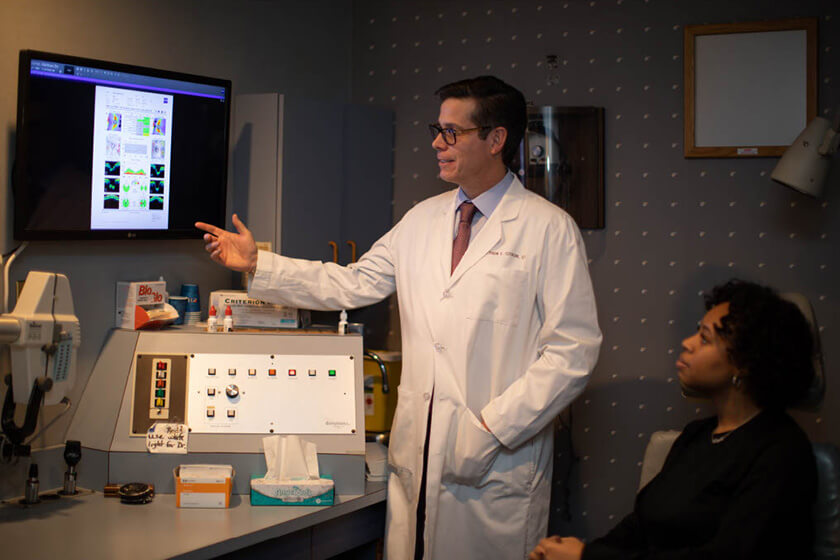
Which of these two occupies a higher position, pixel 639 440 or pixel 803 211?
pixel 803 211

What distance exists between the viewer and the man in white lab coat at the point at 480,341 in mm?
2328

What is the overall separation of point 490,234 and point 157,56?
1202 mm

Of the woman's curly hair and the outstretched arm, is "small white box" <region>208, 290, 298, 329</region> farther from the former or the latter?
the woman's curly hair

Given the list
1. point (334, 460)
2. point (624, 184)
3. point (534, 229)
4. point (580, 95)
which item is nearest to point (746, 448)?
point (534, 229)

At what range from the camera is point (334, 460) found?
2.34 m

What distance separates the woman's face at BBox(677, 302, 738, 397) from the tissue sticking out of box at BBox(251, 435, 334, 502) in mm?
968

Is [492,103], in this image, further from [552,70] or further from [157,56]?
[157,56]

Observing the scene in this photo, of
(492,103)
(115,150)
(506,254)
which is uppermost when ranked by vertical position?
(492,103)

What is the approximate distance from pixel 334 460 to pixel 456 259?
26.2 inches

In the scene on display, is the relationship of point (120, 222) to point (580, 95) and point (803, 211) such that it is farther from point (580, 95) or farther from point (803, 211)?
point (803, 211)

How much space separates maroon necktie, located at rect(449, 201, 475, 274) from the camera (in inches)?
98.8

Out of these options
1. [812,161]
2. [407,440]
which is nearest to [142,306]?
[407,440]

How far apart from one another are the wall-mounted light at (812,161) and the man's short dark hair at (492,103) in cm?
86

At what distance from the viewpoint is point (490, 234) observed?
2451 mm
